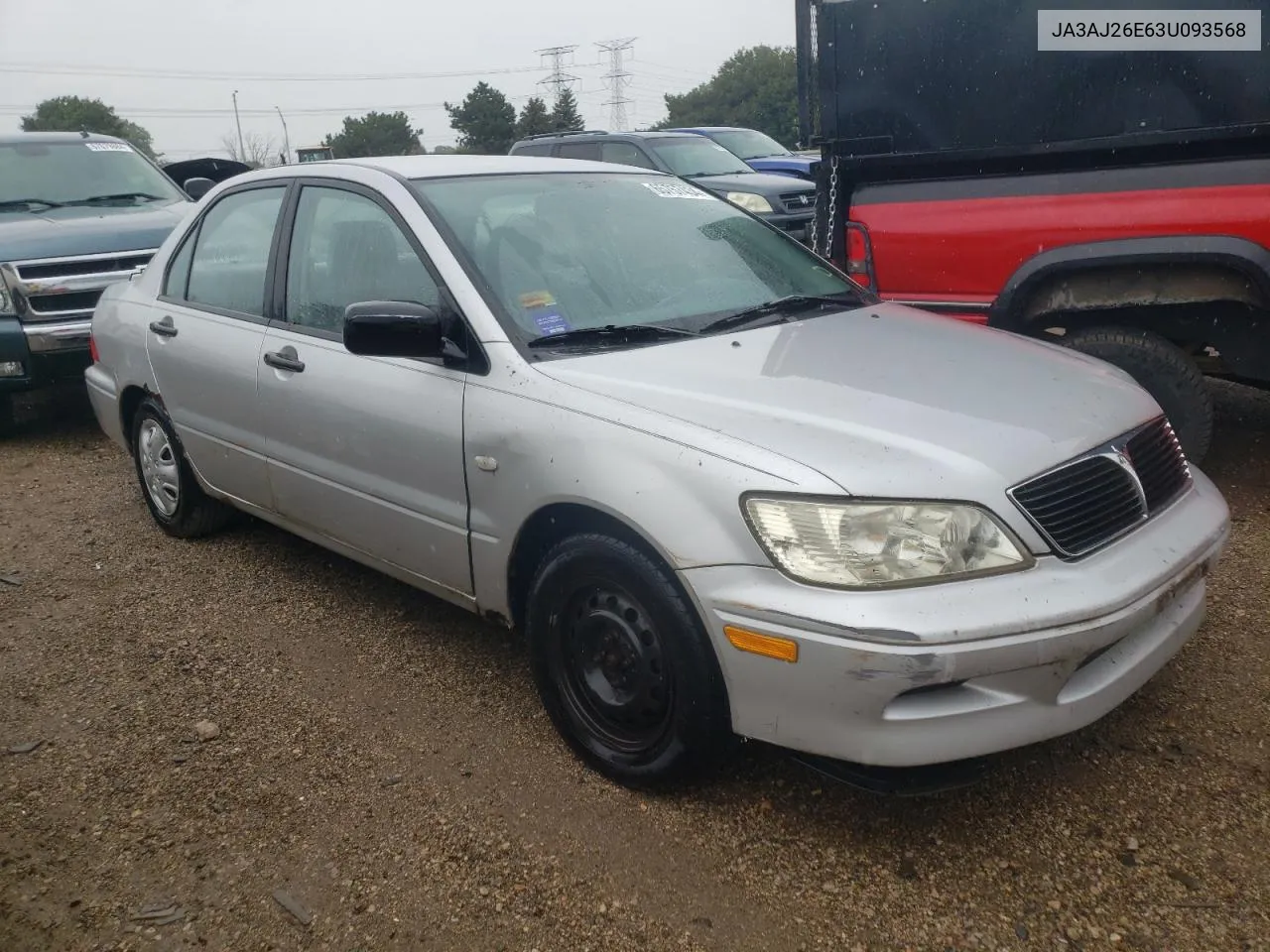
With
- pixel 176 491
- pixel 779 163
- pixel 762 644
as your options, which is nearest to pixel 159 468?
pixel 176 491

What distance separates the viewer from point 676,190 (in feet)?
13.1

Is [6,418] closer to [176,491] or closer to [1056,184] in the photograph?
[176,491]

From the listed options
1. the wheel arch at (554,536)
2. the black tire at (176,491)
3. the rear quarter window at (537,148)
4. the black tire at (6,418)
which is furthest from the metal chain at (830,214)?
the rear quarter window at (537,148)

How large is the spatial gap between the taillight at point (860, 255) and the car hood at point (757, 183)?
6.54 m

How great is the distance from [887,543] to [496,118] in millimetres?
57464

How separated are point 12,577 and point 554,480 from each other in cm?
312

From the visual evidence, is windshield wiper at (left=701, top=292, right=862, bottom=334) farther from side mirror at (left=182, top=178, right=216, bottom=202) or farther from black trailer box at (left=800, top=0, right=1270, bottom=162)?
side mirror at (left=182, top=178, right=216, bottom=202)

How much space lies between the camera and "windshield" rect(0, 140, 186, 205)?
7805mm

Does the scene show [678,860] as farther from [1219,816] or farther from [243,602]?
[243,602]

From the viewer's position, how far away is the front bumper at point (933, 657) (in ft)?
7.38

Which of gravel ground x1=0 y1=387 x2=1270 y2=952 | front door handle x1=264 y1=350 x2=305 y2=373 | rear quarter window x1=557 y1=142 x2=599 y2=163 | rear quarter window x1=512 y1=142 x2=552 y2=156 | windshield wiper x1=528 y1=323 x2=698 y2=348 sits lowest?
gravel ground x1=0 y1=387 x2=1270 y2=952

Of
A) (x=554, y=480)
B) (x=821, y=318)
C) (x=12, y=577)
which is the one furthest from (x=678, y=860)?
(x=12, y=577)

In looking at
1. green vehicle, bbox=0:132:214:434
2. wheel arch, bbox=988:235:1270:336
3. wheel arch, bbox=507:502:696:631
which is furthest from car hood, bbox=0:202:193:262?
wheel arch, bbox=988:235:1270:336

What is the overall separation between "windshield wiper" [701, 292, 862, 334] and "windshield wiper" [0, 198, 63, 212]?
6.38m
